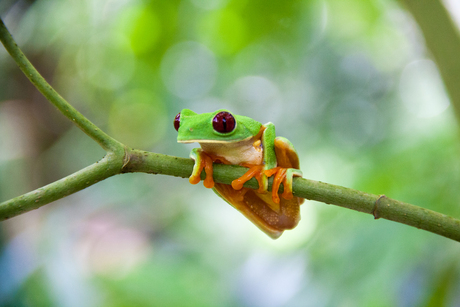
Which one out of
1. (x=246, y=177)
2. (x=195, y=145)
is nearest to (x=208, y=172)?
(x=246, y=177)

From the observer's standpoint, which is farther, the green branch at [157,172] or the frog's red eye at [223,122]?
the frog's red eye at [223,122]

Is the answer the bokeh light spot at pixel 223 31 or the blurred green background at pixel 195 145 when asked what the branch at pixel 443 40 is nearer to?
the blurred green background at pixel 195 145

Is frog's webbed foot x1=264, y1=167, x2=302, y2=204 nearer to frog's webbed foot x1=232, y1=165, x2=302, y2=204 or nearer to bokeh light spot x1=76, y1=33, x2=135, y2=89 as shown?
frog's webbed foot x1=232, y1=165, x2=302, y2=204

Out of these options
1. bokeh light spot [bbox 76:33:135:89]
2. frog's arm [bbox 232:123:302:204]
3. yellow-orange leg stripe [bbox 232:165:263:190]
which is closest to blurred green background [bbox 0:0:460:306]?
bokeh light spot [bbox 76:33:135:89]

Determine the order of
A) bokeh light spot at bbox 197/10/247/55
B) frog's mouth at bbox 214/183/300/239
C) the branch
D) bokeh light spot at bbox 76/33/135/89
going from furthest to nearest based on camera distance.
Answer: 1. bokeh light spot at bbox 76/33/135/89
2. bokeh light spot at bbox 197/10/247/55
3. the branch
4. frog's mouth at bbox 214/183/300/239

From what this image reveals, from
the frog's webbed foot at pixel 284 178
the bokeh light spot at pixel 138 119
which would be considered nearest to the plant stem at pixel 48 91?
the frog's webbed foot at pixel 284 178

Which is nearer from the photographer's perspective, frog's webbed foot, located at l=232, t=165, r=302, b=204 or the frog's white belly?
frog's webbed foot, located at l=232, t=165, r=302, b=204

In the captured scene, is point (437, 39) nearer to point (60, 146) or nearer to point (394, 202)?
point (394, 202)
